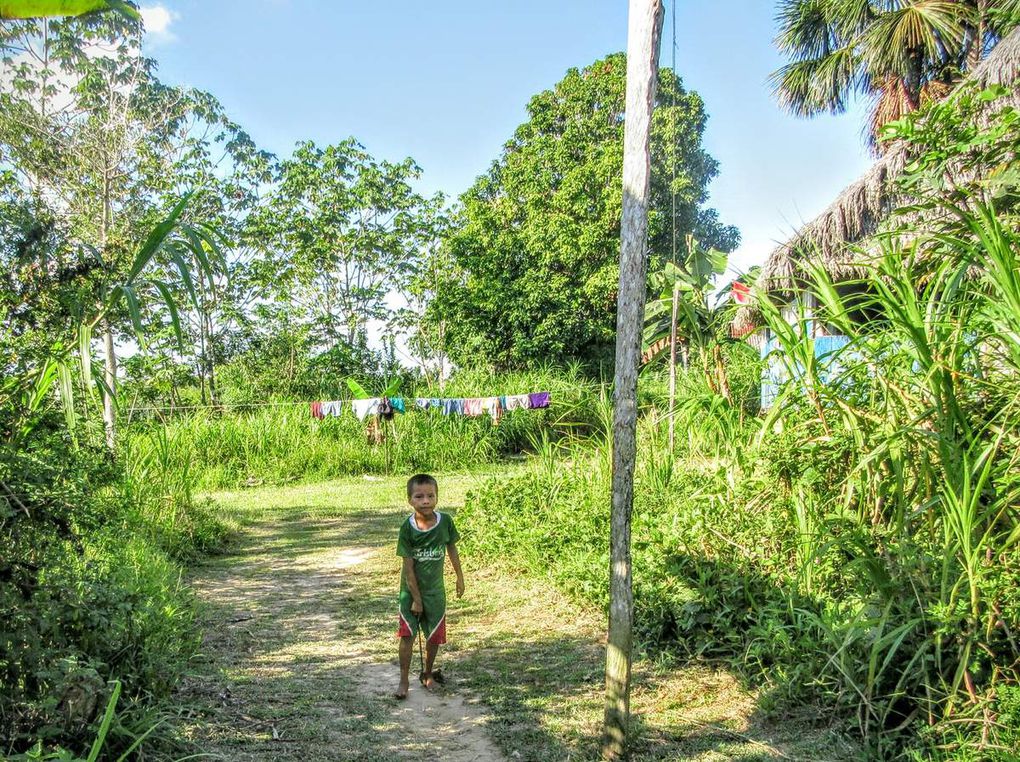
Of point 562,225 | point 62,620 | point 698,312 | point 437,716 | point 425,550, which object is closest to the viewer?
point 62,620

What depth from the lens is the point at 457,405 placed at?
16562 millimetres

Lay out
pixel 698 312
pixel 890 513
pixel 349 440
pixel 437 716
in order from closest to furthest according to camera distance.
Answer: pixel 437 716, pixel 890 513, pixel 698 312, pixel 349 440

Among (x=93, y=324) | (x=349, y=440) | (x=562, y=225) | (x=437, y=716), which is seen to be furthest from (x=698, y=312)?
(x=562, y=225)

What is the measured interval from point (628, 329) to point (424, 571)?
2.02 meters

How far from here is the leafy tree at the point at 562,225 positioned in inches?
888

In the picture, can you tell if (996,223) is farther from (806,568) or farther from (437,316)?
(437,316)

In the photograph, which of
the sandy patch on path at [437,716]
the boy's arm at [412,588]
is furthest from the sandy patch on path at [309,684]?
the boy's arm at [412,588]

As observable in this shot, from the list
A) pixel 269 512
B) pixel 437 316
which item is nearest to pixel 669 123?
pixel 437 316

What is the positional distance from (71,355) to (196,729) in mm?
1806

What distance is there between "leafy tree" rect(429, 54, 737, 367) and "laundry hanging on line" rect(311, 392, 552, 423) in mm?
6073

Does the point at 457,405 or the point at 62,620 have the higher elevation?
the point at 457,405

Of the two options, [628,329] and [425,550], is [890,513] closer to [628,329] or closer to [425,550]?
[628,329]

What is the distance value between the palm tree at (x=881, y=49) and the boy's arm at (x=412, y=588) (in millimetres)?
11450

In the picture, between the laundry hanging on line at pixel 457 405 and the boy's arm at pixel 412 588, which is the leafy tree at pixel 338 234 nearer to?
the laundry hanging on line at pixel 457 405
